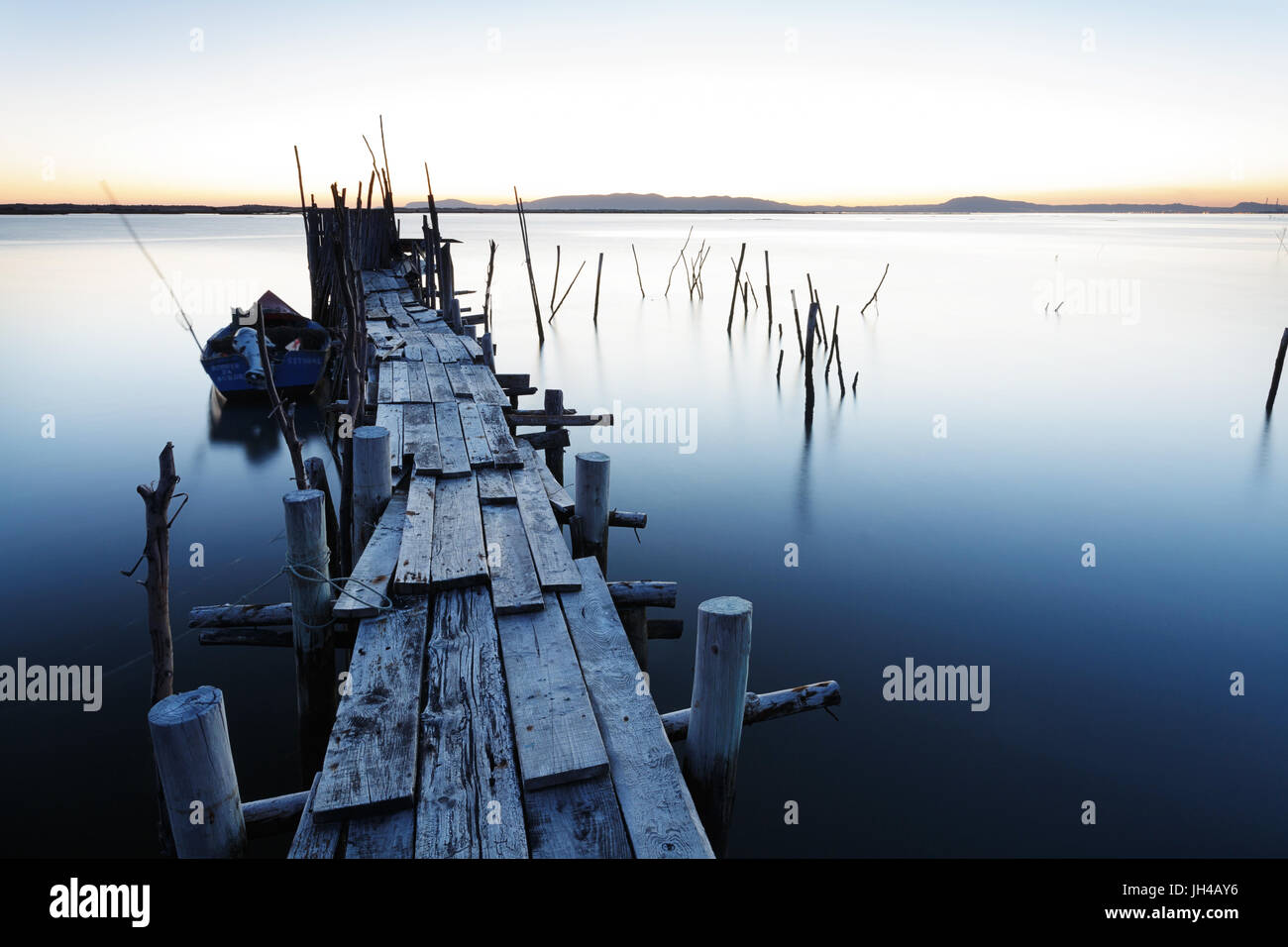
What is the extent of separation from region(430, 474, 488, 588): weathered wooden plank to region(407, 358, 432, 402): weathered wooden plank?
285cm

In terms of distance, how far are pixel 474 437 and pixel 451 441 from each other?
0.26m

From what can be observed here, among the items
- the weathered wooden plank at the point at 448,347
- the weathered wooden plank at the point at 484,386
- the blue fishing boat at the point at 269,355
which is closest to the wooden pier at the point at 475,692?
the weathered wooden plank at the point at 484,386

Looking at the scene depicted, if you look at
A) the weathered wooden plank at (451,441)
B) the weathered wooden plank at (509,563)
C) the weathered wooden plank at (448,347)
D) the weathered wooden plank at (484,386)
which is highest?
the weathered wooden plank at (448,347)

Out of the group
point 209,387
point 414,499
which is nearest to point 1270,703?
point 414,499

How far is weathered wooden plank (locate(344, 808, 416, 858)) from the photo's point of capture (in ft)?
9.51

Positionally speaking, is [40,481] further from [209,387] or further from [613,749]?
[613,749]

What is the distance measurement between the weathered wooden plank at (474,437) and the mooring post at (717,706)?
149 inches

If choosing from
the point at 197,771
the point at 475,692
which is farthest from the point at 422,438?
the point at 197,771

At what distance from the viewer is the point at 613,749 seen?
3.49m

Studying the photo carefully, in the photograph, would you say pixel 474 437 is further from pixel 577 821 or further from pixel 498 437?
pixel 577 821

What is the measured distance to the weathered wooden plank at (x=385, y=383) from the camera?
9061 mm

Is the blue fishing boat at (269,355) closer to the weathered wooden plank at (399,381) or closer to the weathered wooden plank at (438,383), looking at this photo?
the weathered wooden plank at (399,381)

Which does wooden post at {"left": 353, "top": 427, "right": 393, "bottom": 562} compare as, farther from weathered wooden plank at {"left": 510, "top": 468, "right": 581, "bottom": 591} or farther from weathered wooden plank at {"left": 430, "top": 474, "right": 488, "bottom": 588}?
weathered wooden plank at {"left": 510, "top": 468, "right": 581, "bottom": 591}

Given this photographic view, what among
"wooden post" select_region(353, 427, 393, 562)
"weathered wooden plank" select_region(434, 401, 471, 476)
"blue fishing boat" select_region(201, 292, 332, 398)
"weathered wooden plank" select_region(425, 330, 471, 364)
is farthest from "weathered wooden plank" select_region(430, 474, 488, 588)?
"blue fishing boat" select_region(201, 292, 332, 398)
